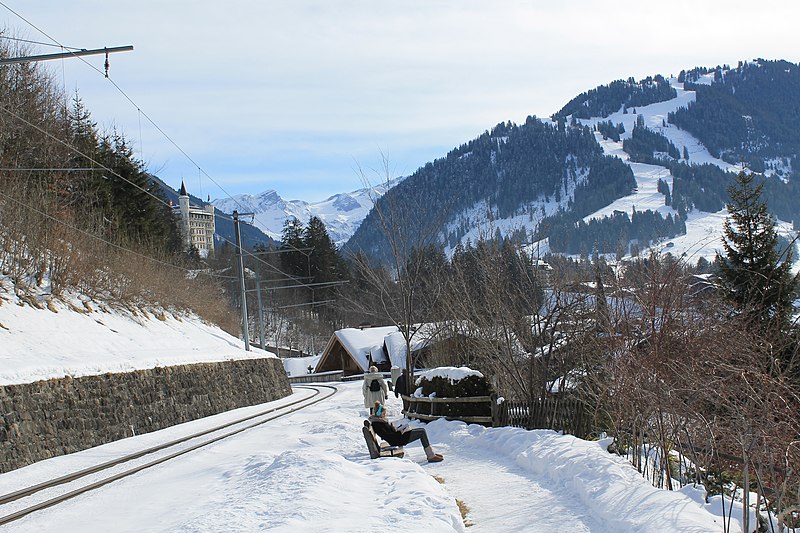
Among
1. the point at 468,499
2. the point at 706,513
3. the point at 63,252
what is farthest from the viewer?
the point at 63,252

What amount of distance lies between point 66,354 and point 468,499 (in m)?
13.5

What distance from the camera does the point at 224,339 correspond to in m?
38.4

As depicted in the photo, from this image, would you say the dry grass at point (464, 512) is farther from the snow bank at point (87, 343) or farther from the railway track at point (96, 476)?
the snow bank at point (87, 343)

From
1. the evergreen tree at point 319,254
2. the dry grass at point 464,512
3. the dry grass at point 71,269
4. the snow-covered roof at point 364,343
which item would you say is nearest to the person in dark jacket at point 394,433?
the dry grass at point 464,512

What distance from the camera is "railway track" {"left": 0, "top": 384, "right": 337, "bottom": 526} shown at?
10.6m

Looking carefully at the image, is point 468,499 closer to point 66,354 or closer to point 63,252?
point 66,354

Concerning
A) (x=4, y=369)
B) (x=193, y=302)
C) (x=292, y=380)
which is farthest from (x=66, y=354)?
(x=292, y=380)

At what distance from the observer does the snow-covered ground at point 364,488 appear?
26.1 ft

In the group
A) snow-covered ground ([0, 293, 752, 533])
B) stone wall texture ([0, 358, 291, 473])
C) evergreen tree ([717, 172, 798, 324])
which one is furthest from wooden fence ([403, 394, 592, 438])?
evergreen tree ([717, 172, 798, 324])

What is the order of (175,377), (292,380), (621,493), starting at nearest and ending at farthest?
(621,493) → (175,377) → (292,380)

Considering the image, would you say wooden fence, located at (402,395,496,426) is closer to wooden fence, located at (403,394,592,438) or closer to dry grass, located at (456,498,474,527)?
wooden fence, located at (403,394,592,438)

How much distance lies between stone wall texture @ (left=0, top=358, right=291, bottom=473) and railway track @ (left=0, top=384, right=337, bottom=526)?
182 centimetres

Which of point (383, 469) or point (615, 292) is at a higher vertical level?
point (615, 292)

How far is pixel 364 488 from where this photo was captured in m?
9.77
